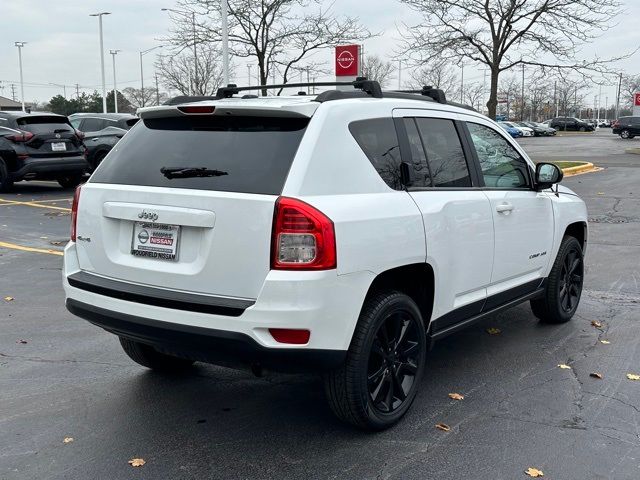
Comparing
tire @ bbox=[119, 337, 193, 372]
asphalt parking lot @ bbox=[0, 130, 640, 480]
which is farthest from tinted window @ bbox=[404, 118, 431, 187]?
tire @ bbox=[119, 337, 193, 372]

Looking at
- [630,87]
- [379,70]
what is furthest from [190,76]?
[630,87]

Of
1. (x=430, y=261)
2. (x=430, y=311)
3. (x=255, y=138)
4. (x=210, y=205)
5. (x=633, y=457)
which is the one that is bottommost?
(x=633, y=457)

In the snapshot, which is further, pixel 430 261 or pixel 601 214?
pixel 601 214

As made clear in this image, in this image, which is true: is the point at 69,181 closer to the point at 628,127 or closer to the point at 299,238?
the point at 299,238

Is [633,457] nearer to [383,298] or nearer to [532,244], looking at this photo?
[383,298]

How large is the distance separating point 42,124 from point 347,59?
22.1ft

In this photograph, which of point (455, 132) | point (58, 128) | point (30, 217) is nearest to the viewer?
point (455, 132)

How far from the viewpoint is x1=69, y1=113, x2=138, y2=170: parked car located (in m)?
17.6

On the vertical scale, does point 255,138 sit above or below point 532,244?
above

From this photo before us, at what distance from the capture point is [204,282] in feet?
11.2

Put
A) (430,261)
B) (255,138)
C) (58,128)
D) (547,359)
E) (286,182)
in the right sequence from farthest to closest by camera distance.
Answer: (58,128) < (547,359) < (430,261) < (255,138) < (286,182)

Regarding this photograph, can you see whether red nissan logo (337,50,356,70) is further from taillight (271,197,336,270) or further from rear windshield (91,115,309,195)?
taillight (271,197,336,270)

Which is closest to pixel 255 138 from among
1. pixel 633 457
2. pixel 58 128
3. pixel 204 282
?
pixel 204 282

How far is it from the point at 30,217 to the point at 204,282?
9790mm
